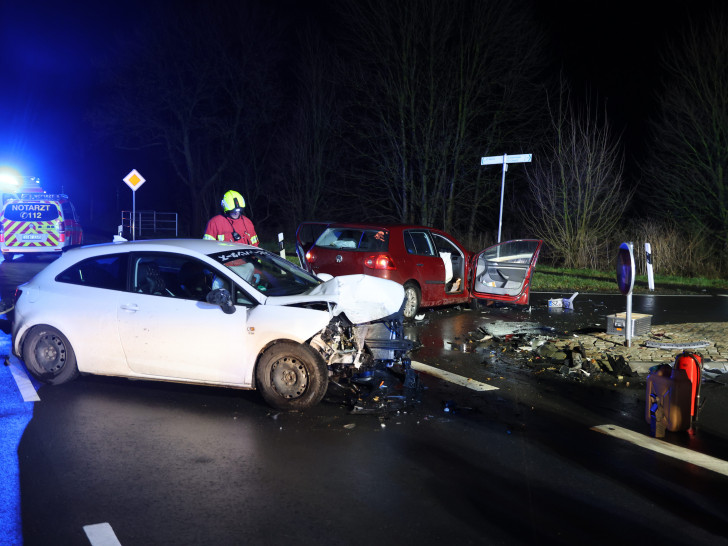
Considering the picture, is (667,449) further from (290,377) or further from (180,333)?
(180,333)

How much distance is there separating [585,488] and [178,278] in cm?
450

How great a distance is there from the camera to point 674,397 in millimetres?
5816

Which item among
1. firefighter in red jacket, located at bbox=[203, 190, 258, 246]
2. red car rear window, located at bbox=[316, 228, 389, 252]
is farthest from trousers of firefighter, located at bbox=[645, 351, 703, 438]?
firefighter in red jacket, located at bbox=[203, 190, 258, 246]

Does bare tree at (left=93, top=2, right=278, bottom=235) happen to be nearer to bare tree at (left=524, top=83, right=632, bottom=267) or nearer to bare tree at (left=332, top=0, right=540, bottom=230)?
bare tree at (left=332, top=0, right=540, bottom=230)

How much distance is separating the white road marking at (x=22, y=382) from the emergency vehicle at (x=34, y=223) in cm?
1363

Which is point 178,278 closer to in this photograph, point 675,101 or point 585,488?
point 585,488

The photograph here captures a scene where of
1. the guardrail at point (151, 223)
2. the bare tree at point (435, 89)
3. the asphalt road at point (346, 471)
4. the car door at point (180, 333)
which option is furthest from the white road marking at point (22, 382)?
the guardrail at point (151, 223)

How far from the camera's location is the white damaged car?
6328 mm

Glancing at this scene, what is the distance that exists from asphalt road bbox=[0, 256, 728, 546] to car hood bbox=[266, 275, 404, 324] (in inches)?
37.3

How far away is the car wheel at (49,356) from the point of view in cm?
698

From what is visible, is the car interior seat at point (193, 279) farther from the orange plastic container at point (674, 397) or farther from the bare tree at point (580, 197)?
the bare tree at point (580, 197)


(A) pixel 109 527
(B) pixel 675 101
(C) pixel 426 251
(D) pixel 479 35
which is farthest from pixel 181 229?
(A) pixel 109 527

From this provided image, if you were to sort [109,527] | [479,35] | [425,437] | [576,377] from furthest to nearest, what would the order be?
1. [479,35]
2. [576,377]
3. [425,437]
4. [109,527]

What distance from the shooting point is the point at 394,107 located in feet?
85.6
